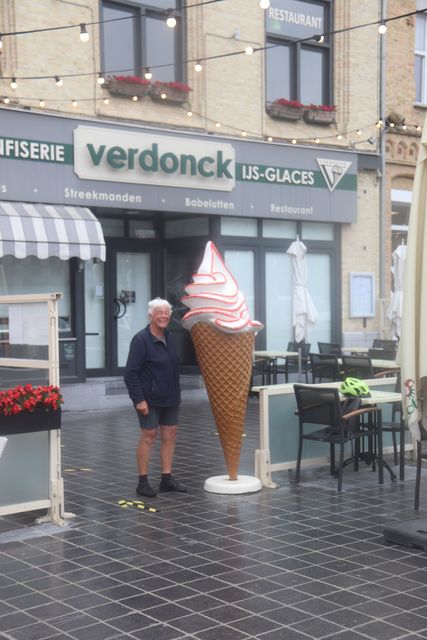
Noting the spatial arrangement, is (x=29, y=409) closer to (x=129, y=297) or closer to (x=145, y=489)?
(x=145, y=489)

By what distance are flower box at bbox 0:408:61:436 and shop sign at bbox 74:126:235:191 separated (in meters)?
7.82

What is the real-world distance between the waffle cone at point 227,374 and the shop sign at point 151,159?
696cm

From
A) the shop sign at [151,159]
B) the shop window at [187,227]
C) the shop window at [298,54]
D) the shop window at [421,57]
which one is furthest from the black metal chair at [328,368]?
the shop window at [421,57]

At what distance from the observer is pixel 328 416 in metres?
8.58

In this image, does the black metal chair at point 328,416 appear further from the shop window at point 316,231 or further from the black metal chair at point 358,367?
the shop window at point 316,231

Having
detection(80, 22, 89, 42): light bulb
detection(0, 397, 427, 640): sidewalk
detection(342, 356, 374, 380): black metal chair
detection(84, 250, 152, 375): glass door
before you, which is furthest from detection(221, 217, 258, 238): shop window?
detection(0, 397, 427, 640): sidewalk

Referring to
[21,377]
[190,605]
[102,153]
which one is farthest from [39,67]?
[190,605]

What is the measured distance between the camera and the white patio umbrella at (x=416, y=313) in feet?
20.7

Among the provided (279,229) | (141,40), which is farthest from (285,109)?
(141,40)

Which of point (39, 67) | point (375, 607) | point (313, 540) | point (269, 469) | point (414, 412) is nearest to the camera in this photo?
point (375, 607)

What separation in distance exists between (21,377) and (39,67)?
25.9 feet

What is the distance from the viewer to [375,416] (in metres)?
9.20

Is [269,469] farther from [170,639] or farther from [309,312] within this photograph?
[309,312]

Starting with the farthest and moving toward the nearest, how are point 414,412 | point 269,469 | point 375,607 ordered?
point 269,469 < point 414,412 < point 375,607
